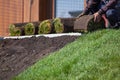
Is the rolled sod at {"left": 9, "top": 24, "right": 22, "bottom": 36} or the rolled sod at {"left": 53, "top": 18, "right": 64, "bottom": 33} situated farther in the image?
the rolled sod at {"left": 9, "top": 24, "right": 22, "bottom": 36}

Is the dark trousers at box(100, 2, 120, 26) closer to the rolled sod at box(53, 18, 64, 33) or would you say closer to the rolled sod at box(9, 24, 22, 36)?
the rolled sod at box(53, 18, 64, 33)

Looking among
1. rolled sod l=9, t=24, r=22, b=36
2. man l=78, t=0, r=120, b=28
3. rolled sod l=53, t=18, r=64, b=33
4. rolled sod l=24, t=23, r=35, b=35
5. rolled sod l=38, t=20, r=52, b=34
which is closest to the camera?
man l=78, t=0, r=120, b=28

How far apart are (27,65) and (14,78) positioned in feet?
2.19

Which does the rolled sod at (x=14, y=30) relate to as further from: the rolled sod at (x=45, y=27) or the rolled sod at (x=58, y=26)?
the rolled sod at (x=58, y=26)

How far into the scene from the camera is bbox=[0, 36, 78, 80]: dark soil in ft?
26.9

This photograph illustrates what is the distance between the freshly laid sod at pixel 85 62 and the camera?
653 cm

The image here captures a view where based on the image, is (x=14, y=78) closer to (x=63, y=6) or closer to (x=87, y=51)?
(x=87, y=51)

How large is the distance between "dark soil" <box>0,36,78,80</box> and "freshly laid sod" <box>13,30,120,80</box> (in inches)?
17.6

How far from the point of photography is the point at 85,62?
6945mm

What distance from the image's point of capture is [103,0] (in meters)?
9.00

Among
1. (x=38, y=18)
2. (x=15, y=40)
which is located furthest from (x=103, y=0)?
(x=38, y=18)

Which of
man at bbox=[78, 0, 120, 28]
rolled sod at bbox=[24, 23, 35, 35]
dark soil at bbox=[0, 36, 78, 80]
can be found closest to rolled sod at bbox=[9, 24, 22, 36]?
rolled sod at bbox=[24, 23, 35, 35]

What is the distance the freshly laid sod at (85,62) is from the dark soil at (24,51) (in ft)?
1.47

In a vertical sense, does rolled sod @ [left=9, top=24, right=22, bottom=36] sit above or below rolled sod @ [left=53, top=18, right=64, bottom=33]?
below
